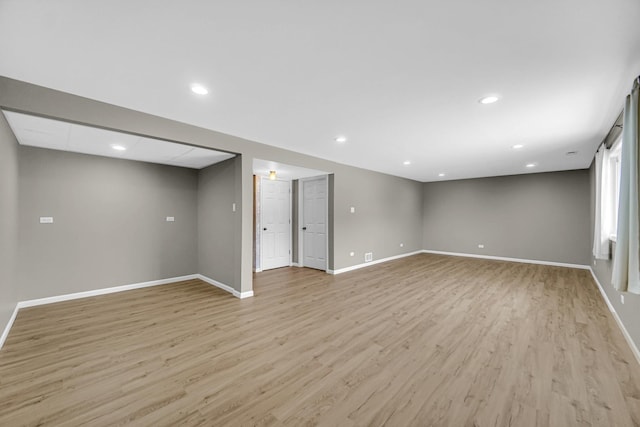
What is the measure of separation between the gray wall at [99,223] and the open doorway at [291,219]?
4.71 ft

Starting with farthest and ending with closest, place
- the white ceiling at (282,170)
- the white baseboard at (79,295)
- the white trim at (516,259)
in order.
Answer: the white trim at (516,259) < the white ceiling at (282,170) < the white baseboard at (79,295)

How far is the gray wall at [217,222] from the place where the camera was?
4.36m

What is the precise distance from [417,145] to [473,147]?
102cm

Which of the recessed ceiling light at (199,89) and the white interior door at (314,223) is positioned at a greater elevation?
the recessed ceiling light at (199,89)

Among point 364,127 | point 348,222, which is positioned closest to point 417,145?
point 364,127

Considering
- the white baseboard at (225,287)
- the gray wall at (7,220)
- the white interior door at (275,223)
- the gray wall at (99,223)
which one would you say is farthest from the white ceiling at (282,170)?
the gray wall at (7,220)

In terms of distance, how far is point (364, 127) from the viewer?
348cm

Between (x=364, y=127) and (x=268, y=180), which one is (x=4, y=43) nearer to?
(x=364, y=127)

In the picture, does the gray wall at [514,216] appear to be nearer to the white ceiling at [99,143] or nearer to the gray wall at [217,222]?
the gray wall at [217,222]

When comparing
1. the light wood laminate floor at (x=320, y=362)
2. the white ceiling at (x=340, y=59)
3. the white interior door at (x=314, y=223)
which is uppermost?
the white ceiling at (x=340, y=59)

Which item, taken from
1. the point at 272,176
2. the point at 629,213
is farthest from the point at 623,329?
the point at 272,176

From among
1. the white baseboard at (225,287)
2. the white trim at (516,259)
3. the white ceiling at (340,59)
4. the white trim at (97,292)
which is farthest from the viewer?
the white trim at (516,259)

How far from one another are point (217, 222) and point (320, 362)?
3359mm

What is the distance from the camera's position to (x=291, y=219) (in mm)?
6695
